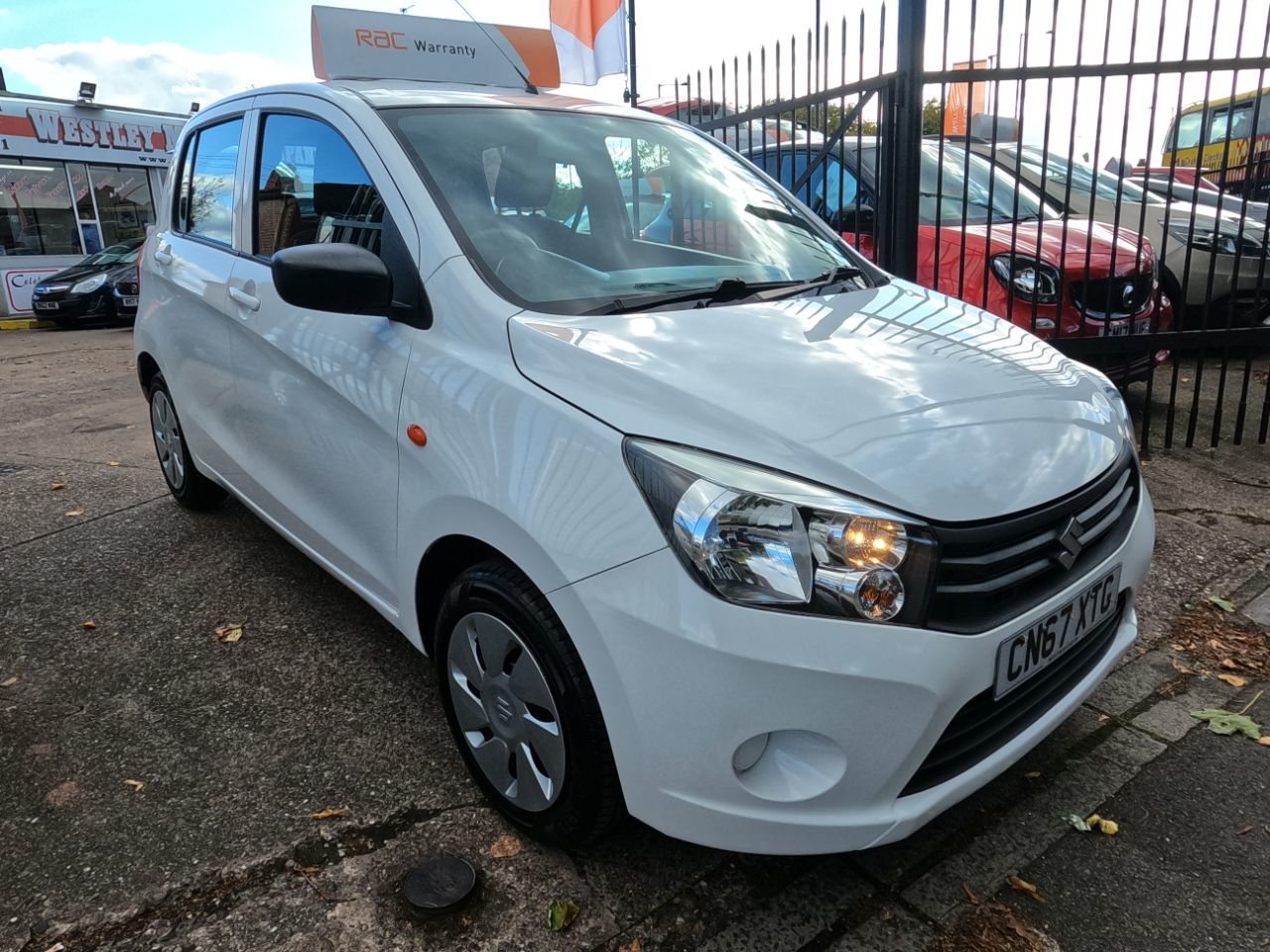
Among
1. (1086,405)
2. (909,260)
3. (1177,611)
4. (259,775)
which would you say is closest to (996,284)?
(909,260)

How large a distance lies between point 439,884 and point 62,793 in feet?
3.65

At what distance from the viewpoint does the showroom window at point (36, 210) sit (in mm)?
16047

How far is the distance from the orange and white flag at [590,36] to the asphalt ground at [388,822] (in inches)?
220

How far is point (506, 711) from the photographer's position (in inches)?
81.6

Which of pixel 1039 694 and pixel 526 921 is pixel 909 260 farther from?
pixel 526 921

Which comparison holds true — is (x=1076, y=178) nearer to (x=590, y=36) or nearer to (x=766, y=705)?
(x=590, y=36)

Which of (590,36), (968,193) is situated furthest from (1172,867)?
(590,36)

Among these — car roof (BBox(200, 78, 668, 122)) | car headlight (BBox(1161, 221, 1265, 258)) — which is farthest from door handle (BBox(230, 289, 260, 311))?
car headlight (BBox(1161, 221, 1265, 258))

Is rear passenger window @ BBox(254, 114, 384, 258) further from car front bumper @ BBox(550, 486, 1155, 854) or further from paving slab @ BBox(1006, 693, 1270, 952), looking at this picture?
paving slab @ BBox(1006, 693, 1270, 952)

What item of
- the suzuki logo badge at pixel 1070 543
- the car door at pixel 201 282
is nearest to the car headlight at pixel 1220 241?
the suzuki logo badge at pixel 1070 543

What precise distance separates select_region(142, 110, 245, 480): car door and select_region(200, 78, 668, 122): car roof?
42 centimetres

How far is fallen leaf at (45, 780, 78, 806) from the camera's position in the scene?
7.77 feet

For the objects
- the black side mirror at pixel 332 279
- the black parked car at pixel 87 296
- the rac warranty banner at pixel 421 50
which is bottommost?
the black parked car at pixel 87 296

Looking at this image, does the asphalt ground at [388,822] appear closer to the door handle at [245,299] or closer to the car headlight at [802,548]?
the car headlight at [802,548]
